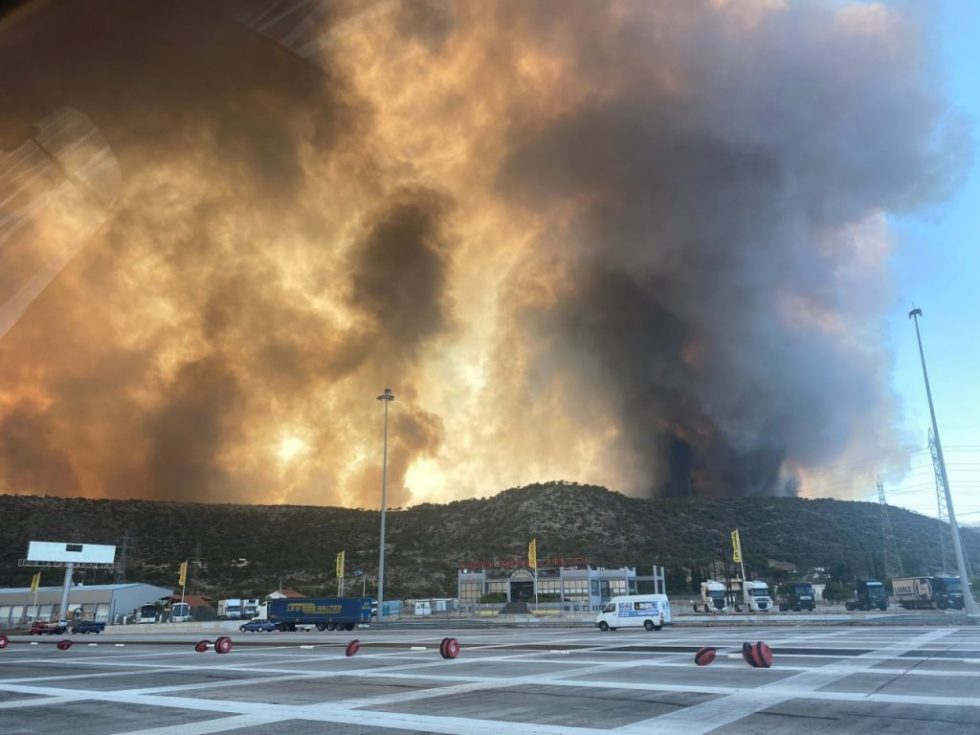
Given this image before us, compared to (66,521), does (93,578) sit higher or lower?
lower

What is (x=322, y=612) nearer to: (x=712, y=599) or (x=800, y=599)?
(x=712, y=599)

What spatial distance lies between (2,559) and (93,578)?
18978mm

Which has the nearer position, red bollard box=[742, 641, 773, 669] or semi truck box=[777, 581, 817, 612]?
red bollard box=[742, 641, 773, 669]

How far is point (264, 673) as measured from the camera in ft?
69.5

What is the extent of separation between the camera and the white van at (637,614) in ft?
142

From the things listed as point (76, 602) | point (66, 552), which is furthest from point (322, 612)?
point (76, 602)

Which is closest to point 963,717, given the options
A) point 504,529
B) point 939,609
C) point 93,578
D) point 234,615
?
point 939,609

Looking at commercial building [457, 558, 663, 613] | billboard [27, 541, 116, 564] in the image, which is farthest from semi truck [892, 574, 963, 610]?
billboard [27, 541, 116, 564]

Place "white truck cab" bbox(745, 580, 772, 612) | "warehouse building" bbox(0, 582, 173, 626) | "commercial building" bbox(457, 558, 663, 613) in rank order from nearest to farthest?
"white truck cab" bbox(745, 580, 772, 612), "commercial building" bbox(457, 558, 663, 613), "warehouse building" bbox(0, 582, 173, 626)

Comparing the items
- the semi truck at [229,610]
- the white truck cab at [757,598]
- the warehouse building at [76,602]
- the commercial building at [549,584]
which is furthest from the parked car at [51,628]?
the white truck cab at [757,598]

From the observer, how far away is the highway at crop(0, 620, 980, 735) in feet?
37.4

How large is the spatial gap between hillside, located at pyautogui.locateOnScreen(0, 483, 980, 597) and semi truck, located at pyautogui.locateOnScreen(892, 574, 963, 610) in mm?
35568

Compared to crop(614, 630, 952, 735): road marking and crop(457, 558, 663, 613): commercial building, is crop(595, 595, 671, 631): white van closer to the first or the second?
crop(614, 630, 952, 735): road marking

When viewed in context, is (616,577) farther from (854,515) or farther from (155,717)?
(854,515)
